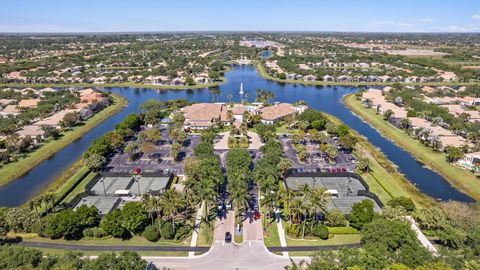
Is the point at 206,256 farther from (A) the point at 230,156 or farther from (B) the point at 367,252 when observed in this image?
(A) the point at 230,156

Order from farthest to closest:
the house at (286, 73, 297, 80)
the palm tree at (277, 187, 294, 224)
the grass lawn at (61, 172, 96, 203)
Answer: the house at (286, 73, 297, 80) → the grass lawn at (61, 172, 96, 203) → the palm tree at (277, 187, 294, 224)

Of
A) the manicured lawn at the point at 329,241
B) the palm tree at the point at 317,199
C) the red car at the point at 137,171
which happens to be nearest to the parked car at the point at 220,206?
the manicured lawn at the point at 329,241

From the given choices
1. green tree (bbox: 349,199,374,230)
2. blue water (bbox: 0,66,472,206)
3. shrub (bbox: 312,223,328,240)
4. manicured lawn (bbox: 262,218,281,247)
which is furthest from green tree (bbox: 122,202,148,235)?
green tree (bbox: 349,199,374,230)

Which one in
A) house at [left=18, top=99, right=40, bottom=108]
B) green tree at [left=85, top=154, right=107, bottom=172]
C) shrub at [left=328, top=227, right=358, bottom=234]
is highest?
house at [left=18, top=99, right=40, bottom=108]

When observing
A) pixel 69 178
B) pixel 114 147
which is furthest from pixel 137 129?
pixel 69 178

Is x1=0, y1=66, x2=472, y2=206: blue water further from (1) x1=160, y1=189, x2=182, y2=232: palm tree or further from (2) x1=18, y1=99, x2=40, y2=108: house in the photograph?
(1) x1=160, y1=189, x2=182, y2=232: palm tree

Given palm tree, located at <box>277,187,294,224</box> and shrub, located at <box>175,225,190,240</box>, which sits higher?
palm tree, located at <box>277,187,294,224</box>

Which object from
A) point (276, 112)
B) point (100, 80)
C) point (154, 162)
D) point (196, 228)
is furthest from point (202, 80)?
point (196, 228)
